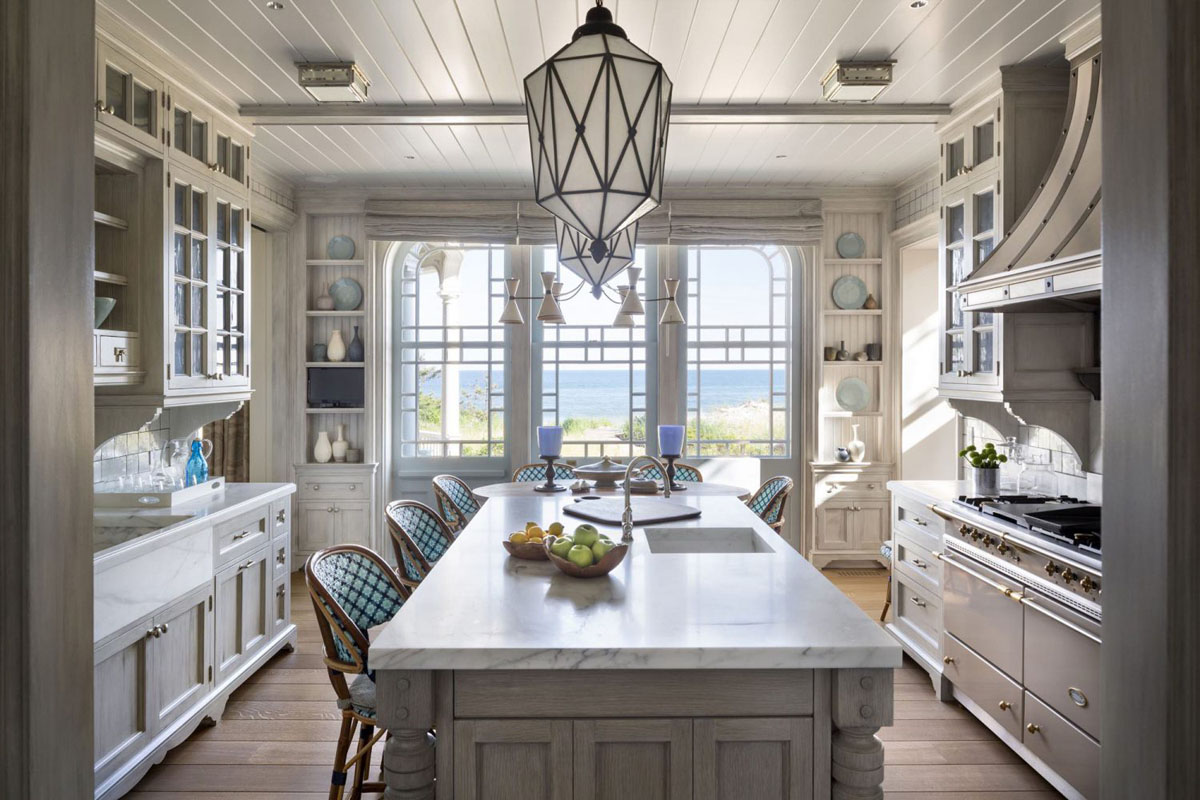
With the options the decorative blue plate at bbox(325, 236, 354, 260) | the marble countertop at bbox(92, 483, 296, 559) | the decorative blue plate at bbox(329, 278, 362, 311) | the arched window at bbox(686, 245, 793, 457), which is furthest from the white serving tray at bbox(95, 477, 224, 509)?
the arched window at bbox(686, 245, 793, 457)

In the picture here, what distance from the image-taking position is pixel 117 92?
2.95 m

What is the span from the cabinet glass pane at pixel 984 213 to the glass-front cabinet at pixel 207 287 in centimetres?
357

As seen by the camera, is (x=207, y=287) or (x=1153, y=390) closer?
(x=1153, y=390)

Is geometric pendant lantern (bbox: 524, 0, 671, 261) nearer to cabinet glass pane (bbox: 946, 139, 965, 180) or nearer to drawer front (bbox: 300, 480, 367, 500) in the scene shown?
cabinet glass pane (bbox: 946, 139, 965, 180)

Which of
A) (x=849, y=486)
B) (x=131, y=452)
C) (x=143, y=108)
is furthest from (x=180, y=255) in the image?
(x=849, y=486)

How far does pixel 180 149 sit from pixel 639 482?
260cm

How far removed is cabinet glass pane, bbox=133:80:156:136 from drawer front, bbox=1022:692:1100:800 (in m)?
3.97

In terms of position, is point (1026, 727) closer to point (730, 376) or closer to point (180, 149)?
point (730, 376)

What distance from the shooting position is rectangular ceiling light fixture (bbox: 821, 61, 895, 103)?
3.38 m

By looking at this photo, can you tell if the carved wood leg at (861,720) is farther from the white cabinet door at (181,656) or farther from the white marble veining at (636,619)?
the white cabinet door at (181,656)

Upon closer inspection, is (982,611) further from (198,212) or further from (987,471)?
(198,212)

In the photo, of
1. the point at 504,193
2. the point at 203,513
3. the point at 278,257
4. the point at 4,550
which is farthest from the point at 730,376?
the point at 4,550

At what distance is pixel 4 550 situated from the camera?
20.2 inches

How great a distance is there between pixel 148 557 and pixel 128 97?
69.4 inches
